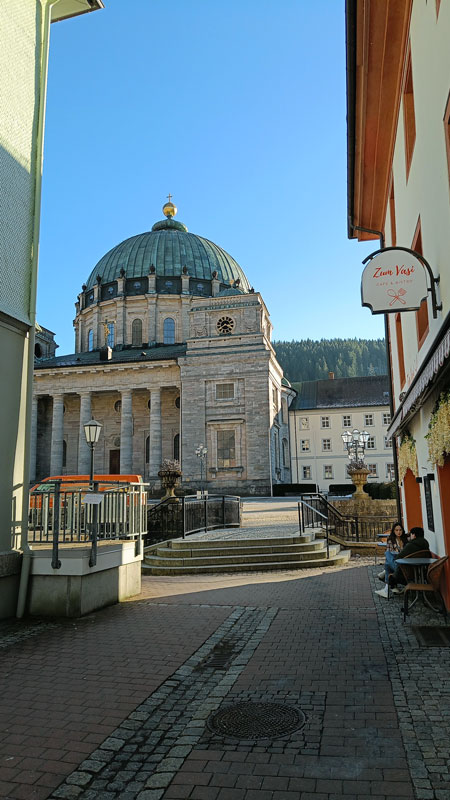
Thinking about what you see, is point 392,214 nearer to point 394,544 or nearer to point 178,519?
point 394,544

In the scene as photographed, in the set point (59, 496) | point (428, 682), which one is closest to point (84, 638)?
point (59, 496)

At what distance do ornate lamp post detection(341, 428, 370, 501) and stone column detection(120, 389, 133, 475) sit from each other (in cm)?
2996

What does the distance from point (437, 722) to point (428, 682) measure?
107cm

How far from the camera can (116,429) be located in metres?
57.6

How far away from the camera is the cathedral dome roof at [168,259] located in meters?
65.4

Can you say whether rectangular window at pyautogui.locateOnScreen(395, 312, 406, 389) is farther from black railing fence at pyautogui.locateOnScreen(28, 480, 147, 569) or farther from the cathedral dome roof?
the cathedral dome roof

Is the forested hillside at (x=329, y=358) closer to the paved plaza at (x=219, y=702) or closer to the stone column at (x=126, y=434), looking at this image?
the stone column at (x=126, y=434)

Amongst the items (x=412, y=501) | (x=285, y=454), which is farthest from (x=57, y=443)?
(x=412, y=501)

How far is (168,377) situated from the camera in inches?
2100

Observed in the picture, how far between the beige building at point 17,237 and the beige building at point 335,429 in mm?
51813

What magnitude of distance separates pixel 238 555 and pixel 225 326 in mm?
37894

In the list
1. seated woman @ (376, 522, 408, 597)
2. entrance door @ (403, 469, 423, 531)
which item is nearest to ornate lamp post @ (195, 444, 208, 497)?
entrance door @ (403, 469, 423, 531)

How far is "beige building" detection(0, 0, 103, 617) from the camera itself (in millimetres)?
9398

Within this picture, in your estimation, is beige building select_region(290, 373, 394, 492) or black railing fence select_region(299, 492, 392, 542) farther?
beige building select_region(290, 373, 394, 492)
